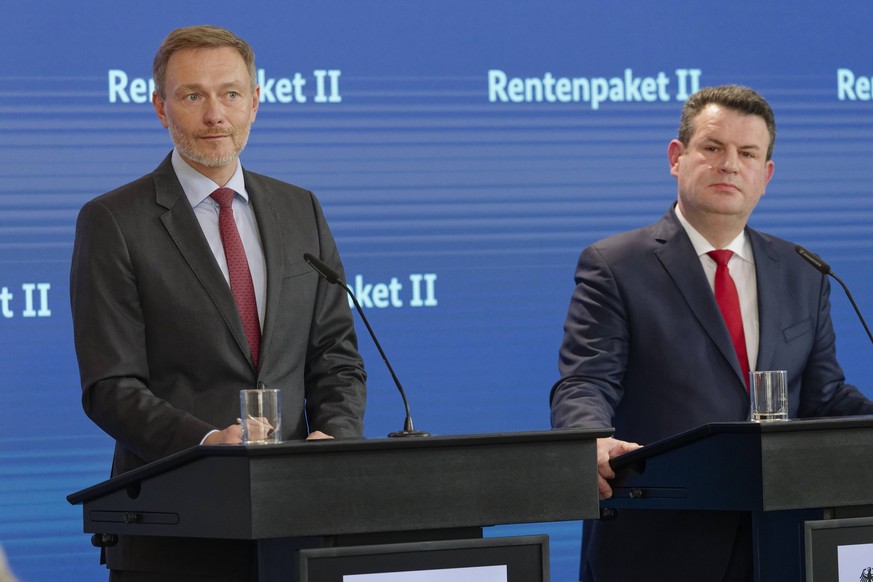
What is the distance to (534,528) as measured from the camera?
495 centimetres

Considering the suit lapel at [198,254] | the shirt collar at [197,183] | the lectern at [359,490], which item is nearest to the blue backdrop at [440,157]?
the shirt collar at [197,183]

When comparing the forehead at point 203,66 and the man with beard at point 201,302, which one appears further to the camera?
the forehead at point 203,66

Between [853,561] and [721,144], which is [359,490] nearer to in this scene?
[853,561]

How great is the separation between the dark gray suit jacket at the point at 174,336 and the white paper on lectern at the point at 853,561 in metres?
1.08

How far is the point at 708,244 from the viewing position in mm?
3914

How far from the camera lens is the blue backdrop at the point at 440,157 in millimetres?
4582

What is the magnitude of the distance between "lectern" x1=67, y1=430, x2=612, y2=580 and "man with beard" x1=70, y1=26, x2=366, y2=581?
9.6 inches

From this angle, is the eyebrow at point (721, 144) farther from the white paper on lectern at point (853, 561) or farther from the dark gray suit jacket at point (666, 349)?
the white paper on lectern at point (853, 561)

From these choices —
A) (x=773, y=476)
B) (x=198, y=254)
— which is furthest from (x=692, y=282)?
(x=198, y=254)

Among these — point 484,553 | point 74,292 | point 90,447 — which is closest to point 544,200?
point 90,447

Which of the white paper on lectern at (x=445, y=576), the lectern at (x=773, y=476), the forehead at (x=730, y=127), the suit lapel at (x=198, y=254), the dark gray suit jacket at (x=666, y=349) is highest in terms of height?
the forehead at (x=730, y=127)

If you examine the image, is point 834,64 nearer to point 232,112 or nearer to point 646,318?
point 646,318

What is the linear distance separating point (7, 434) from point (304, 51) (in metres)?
1.62

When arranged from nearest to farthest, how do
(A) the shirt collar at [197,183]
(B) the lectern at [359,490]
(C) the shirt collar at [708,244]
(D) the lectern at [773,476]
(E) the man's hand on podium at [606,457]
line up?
(B) the lectern at [359,490] → (D) the lectern at [773,476] → (E) the man's hand on podium at [606,457] → (A) the shirt collar at [197,183] → (C) the shirt collar at [708,244]
